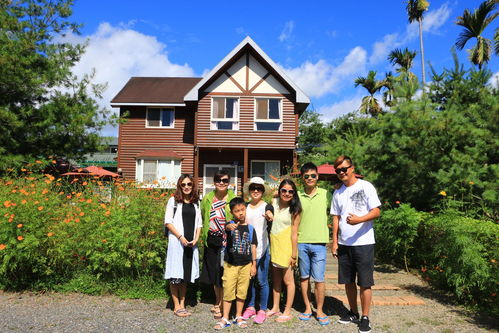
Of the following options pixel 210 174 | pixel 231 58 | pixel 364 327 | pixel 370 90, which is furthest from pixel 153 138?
pixel 370 90

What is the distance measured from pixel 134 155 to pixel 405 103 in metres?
14.7

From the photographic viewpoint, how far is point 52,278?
500 cm

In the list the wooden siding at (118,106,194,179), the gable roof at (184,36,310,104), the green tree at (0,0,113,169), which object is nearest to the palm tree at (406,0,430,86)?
the gable roof at (184,36,310,104)

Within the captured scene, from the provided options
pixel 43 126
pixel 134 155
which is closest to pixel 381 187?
pixel 43 126

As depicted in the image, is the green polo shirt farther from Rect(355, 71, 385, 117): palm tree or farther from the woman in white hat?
Rect(355, 71, 385, 117): palm tree

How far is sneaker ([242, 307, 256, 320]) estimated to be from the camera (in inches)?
163

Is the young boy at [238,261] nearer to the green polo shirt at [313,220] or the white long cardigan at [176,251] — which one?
the white long cardigan at [176,251]

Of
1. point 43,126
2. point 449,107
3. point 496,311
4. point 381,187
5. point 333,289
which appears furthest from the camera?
point 43,126

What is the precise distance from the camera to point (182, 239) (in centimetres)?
422

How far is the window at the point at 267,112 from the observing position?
17.2 meters

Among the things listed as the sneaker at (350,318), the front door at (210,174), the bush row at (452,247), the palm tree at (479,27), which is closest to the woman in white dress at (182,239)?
the sneaker at (350,318)

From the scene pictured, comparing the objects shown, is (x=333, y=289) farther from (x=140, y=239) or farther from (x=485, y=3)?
(x=485, y=3)

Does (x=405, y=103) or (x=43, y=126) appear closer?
(x=405, y=103)

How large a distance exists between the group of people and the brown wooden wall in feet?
41.0
